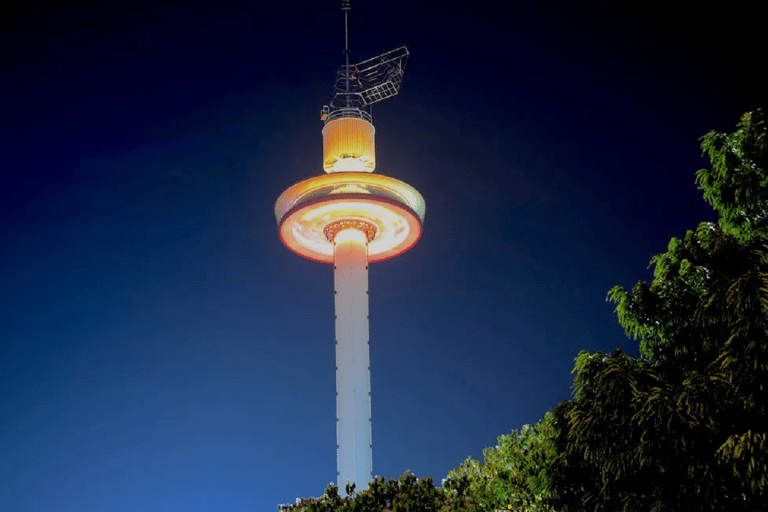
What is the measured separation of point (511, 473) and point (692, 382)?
12.0 m

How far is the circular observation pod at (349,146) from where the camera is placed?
5734 centimetres

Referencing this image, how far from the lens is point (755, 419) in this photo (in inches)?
699

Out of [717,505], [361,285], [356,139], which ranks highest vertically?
[356,139]

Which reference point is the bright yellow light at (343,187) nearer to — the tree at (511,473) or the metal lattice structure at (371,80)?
the metal lattice structure at (371,80)

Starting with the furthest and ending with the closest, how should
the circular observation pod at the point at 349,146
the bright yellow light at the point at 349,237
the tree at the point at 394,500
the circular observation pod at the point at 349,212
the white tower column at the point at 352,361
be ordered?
1. the bright yellow light at the point at 349,237
2. the circular observation pod at the point at 349,146
3. the circular observation pod at the point at 349,212
4. the white tower column at the point at 352,361
5. the tree at the point at 394,500

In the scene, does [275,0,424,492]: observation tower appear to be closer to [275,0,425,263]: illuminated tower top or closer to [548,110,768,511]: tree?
[275,0,425,263]: illuminated tower top

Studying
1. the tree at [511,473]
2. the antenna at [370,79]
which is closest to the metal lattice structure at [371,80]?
the antenna at [370,79]

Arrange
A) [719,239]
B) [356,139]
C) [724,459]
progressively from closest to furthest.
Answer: [724,459], [719,239], [356,139]

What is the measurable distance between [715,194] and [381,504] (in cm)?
1244

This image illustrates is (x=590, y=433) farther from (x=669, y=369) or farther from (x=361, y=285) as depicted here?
(x=361, y=285)

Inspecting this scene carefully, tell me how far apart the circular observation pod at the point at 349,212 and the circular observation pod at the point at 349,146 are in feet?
9.11

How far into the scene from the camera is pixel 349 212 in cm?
5778

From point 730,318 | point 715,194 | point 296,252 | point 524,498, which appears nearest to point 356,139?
point 296,252

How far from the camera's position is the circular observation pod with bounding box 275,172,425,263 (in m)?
54.9
